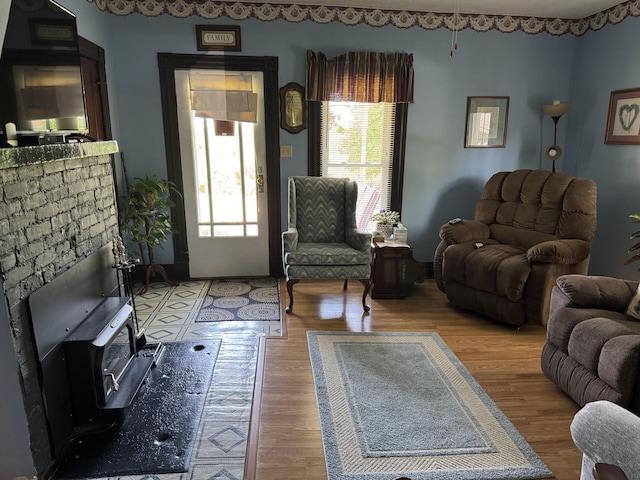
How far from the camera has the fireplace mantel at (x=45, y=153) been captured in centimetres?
149

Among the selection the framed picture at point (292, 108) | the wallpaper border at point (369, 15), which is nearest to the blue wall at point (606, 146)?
the wallpaper border at point (369, 15)

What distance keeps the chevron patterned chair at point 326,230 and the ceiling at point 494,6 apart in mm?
1502

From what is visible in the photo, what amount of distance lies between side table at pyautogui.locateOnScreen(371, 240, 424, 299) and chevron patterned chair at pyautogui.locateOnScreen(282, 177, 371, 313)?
24cm

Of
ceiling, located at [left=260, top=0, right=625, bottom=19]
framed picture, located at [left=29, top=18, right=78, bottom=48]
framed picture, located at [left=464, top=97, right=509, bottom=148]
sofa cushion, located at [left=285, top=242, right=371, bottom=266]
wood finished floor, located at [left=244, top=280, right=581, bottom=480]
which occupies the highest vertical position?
ceiling, located at [left=260, top=0, right=625, bottom=19]

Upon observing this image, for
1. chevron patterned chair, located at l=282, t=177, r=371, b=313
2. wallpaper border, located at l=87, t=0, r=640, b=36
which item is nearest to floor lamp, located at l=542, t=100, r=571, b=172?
wallpaper border, located at l=87, t=0, r=640, b=36

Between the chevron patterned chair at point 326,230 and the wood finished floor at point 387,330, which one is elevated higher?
the chevron patterned chair at point 326,230

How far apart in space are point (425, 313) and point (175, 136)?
268 centimetres

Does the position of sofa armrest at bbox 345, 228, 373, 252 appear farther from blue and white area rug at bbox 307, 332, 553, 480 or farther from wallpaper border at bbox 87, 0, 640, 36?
wallpaper border at bbox 87, 0, 640, 36

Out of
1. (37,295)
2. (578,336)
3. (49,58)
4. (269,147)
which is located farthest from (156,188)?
(578,336)

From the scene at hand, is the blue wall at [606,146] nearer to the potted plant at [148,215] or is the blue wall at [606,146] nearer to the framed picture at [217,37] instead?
the framed picture at [217,37]

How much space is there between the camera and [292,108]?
391 centimetres

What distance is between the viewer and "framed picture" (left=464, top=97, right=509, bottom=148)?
13.4 ft

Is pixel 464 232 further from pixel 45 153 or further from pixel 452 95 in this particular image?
pixel 45 153

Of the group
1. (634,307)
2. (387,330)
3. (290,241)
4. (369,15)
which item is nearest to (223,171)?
(290,241)
